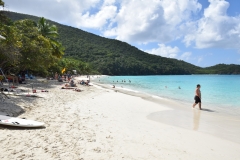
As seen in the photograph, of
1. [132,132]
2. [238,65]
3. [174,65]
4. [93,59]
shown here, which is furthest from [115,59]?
[132,132]

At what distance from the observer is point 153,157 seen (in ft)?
14.0

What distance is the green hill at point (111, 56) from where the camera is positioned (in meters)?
109

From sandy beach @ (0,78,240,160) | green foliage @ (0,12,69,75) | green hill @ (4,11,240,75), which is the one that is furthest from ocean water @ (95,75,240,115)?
green hill @ (4,11,240,75)

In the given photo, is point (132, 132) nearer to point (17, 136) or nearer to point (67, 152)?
point (67, 152)

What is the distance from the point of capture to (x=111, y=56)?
4811 inches

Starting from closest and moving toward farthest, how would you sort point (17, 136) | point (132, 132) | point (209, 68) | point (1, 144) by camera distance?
point (1, 144) → point (17, 136) → point (132, 132) → point (209, 68)

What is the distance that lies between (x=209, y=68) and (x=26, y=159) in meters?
201

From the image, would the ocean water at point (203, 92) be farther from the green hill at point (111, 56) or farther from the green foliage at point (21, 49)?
the green hill at point (111, 56)

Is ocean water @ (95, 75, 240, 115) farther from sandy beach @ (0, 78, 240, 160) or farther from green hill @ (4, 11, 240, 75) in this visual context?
green hill @ (4, 11, 240, 75)

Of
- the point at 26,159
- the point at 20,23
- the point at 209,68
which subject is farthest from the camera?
the point at 209,68

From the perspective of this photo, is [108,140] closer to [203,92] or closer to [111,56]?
[203,92]

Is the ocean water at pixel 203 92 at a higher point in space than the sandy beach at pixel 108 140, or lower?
lower

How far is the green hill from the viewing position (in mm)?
108925

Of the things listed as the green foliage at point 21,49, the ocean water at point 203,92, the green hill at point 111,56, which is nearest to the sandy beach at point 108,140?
the green foliage at point 21,49
